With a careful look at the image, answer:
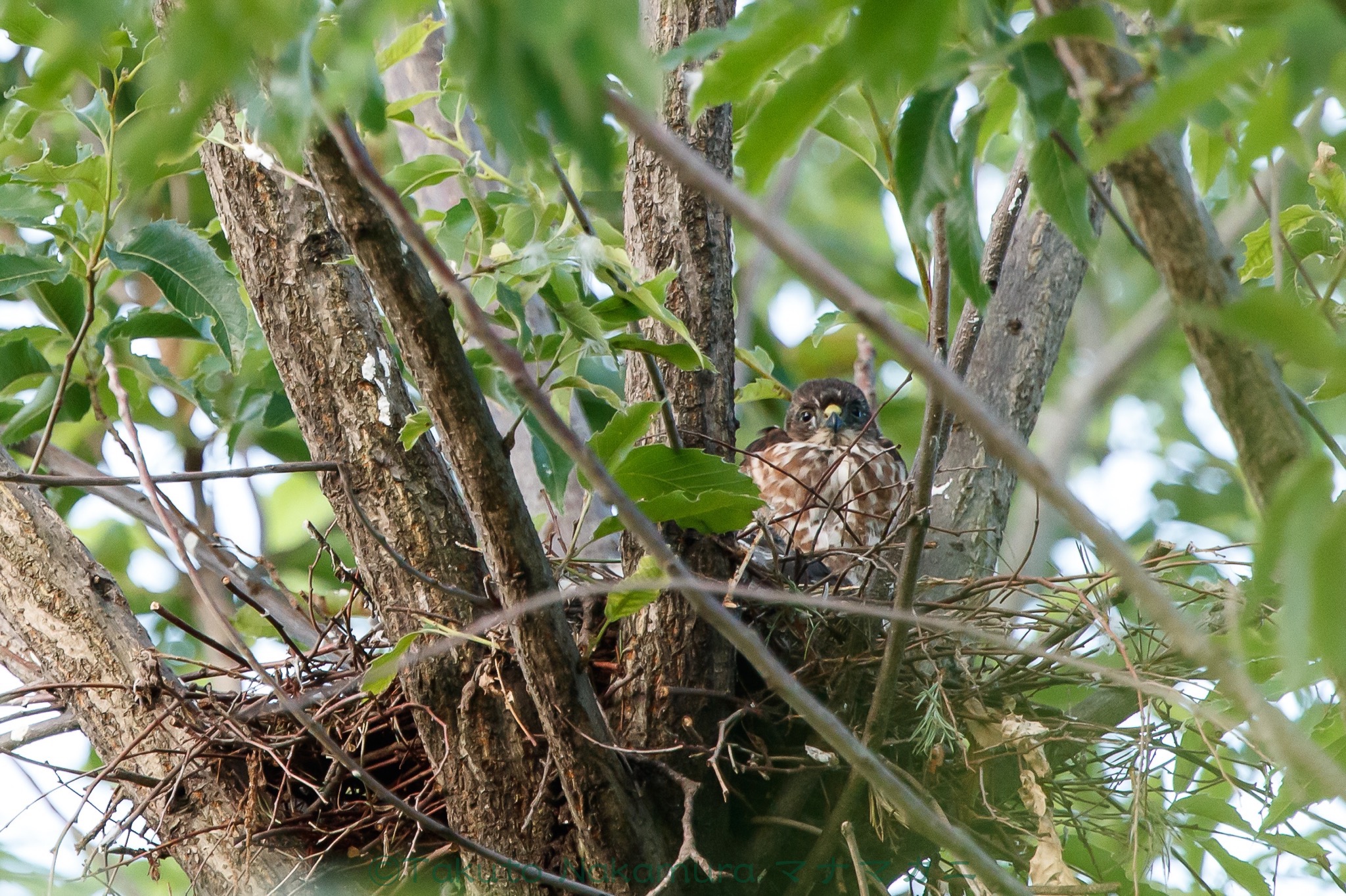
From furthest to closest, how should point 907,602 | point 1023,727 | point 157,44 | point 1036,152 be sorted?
point 1023,727 < point 157,44 < point 907,602 < point 1036,152

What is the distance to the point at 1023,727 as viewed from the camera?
2.39 metres

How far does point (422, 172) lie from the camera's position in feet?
9.04

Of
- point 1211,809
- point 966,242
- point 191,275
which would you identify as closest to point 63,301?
point 191,275

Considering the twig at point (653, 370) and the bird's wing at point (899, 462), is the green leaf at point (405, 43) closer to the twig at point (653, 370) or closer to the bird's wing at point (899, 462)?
the twig at point (653, 370)

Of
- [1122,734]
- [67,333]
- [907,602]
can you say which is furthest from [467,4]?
[67,333]

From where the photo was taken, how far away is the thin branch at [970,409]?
909 mm

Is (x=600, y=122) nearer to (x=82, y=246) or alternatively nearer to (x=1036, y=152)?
(x=1036, y=152)

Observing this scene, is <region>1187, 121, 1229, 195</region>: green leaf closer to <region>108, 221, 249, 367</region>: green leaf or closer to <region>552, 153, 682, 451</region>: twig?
<region>552, 153, 682, 451</region>: twig

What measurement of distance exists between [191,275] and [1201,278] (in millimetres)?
2051

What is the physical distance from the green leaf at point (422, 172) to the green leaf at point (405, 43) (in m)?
0.23

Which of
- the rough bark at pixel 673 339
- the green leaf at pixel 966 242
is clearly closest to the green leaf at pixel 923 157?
the green leaf at pixel 966 242

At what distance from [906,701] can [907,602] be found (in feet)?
2.19

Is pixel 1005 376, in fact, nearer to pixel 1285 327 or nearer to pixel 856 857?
pixel 856 857

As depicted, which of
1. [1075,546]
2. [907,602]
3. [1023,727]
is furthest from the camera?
[1075,546]
